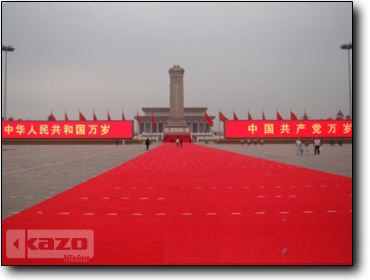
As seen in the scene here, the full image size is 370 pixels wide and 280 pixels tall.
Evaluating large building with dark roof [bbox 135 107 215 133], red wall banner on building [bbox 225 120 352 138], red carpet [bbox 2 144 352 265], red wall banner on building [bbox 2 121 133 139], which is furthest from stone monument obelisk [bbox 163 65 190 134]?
red carpet [bbox 2 144 352 265]

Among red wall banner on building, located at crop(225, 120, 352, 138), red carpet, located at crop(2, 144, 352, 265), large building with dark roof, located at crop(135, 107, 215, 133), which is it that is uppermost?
large building with dark roof, located at crop(135, 107, 215, 133)

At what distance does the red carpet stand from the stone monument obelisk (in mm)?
47188

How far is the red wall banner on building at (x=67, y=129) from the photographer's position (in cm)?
4297

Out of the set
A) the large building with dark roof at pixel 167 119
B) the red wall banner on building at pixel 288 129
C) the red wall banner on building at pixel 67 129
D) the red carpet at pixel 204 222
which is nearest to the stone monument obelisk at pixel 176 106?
the red wall banner on building at pixel 67 129

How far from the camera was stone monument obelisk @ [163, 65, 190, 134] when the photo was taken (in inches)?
2144

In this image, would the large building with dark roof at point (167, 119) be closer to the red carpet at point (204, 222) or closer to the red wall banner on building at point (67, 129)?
the red wall banner on building at point (67, 129)

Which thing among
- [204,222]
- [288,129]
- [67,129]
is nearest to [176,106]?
[67,129]

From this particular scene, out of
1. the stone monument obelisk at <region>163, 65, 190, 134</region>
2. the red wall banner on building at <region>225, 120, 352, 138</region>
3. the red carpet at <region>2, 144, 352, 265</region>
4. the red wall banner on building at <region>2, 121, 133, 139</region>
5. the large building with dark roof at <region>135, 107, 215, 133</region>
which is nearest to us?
the red carpet at <region>2, 144, 352, 265</region>

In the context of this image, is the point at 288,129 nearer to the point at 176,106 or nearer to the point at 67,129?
the point at 176,106

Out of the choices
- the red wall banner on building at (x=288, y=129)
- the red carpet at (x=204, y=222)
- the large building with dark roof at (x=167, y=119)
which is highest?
the large building with dark roof at (x=167, y=119)

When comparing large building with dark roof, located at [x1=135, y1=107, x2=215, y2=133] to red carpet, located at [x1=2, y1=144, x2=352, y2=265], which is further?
large building with dark roof, located at [x1=135, y1=107, x2=215, y2=133]

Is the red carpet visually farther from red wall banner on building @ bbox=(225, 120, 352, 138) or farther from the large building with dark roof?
the large building with dark roof

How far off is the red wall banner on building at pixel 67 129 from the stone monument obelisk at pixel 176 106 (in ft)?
37.7

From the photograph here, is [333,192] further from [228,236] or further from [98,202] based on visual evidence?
[98,202]
